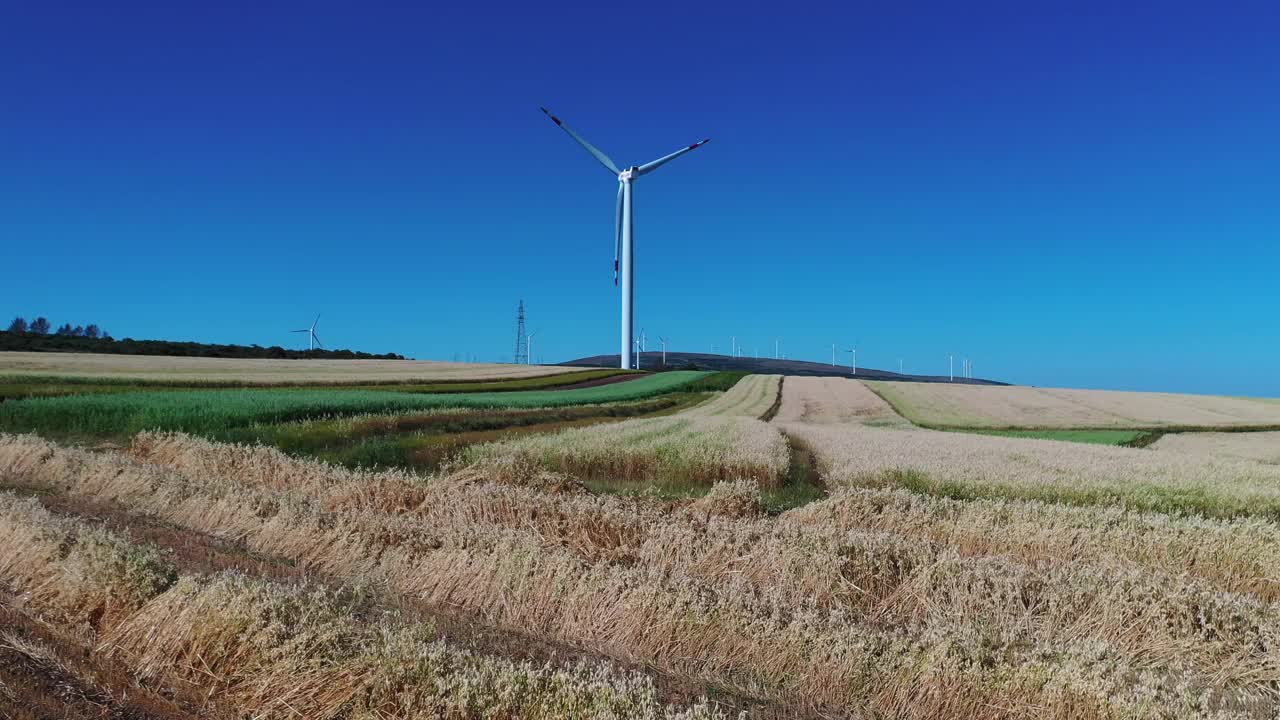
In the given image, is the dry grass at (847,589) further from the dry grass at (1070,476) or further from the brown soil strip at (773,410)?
the brown soil strip at (773,410)

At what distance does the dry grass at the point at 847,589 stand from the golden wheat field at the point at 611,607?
35 millimetres

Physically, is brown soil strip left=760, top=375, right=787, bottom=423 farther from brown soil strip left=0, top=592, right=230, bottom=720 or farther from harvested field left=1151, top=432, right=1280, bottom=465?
brown soil strip left=0, top=592, right=230, bottom=720

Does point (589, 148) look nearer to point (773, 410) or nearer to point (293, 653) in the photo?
point (773, 410)

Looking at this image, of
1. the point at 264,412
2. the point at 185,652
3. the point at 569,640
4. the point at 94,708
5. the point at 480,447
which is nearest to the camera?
the point at 94,708

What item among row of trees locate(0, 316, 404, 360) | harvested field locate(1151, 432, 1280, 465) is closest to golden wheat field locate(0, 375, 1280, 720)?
harvested field locate(1151, 432, 1280, 465)

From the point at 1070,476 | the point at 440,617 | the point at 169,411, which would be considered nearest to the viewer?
the point at 440,617

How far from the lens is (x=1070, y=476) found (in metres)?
19.9

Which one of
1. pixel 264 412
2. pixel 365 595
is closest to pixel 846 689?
pixel 365 595

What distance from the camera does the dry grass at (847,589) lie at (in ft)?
21.7

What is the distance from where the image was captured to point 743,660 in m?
7.46

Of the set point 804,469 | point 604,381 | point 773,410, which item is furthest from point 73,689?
point 604,381

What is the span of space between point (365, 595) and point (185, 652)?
2179 mm

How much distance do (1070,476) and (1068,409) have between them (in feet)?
157

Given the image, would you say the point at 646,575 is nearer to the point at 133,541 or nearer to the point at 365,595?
the point at 365,595
